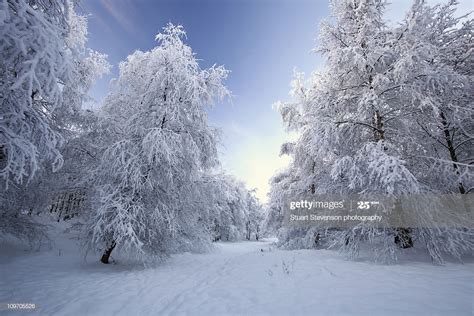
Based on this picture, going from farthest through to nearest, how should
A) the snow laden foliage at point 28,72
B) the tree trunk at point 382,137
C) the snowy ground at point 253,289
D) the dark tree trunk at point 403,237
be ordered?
1. the tree trunk at point 382,137
2. the dark tree trunk at point 403,237
3. the snowy ground at point 253,289
4. the snow laden foliage at point 28,72

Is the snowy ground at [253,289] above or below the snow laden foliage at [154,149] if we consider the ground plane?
below

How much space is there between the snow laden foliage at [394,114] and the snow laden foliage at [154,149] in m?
4.20

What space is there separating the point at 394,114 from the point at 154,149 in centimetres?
845

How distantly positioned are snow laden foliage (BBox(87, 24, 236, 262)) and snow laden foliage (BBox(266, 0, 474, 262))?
420 centimetres

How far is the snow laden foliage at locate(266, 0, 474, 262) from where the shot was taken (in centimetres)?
692

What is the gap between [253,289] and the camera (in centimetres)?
564

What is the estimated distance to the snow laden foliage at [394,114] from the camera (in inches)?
272

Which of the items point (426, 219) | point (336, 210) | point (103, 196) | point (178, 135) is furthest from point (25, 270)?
point (426, 219)

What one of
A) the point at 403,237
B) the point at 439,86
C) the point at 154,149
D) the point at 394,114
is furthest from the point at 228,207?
the point at 439,86

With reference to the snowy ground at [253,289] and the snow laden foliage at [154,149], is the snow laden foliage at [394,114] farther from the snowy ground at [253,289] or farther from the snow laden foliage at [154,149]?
the snow laden foliage at [154,149]

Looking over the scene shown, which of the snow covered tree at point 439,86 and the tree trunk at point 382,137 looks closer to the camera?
the snow covered tree at point 439,86

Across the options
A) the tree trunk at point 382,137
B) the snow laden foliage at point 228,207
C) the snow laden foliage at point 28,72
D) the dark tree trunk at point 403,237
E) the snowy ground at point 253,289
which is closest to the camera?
the snow laden foliage at point 28,72

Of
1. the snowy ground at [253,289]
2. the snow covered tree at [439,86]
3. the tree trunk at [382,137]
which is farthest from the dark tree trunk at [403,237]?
the snow covered tree at [439,86]

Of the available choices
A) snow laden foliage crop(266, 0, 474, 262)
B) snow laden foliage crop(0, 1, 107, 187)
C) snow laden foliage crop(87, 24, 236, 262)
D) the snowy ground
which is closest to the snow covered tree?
snow laden foliage crop(266, 0, 474, 262)
